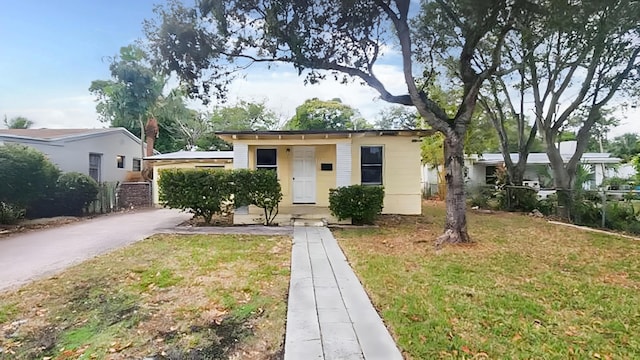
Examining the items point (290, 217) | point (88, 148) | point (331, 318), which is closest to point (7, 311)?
point (331, 318)

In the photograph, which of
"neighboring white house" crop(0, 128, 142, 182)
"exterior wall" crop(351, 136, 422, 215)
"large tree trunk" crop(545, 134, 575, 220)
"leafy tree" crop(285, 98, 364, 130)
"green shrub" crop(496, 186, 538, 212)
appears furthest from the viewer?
"leafy tree" crop(285, 98, 364, 130)

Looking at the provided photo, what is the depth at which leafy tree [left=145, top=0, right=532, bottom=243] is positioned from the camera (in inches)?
306

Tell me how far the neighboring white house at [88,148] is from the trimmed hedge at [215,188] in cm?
702

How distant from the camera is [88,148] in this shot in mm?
16156

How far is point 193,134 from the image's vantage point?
31.6m

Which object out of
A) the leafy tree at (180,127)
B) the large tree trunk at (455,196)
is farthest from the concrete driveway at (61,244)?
the leafy tree at (180,127)

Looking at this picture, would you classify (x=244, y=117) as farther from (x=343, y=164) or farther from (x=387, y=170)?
(x=343, y=164)

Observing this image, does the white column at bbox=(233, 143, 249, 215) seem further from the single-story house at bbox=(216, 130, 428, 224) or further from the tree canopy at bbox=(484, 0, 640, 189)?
the tree canopy at bbox=(484, 0, 640, 189)

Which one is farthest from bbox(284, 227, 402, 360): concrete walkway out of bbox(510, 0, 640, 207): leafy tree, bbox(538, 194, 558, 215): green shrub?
bbox(538, 194, 558, 215): green shrub

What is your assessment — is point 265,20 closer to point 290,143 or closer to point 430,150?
point 290,143

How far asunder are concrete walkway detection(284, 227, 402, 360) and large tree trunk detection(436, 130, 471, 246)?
9.18 feet

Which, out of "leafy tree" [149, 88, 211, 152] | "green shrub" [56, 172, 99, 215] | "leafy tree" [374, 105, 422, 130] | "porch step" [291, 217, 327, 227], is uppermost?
"leafy tree" [374, 105, 422, 130]

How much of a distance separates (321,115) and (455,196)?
86.7ft

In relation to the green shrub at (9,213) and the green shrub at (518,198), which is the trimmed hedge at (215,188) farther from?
the green shrub at (518,198)
